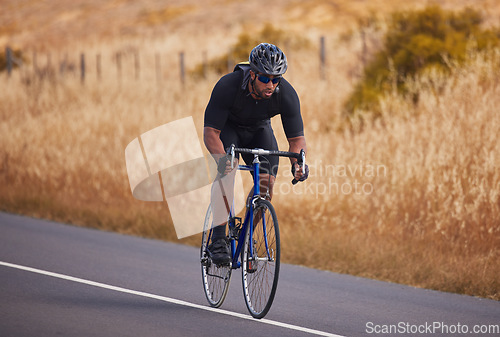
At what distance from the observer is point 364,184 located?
486 inches

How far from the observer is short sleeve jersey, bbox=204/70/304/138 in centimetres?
672

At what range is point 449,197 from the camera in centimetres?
1041

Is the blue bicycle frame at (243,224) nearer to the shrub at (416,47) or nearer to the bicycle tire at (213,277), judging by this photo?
the bicycle tire at (213,277)

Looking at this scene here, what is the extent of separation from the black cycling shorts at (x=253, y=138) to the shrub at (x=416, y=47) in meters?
9.79

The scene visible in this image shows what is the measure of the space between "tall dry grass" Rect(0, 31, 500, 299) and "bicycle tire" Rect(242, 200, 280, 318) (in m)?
2.99

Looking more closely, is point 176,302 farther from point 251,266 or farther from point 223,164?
point 223,164

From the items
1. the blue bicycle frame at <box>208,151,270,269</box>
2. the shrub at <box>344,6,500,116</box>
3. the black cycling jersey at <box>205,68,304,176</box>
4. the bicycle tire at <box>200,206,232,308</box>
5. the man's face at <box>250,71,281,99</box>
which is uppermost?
the shrub at <box>344,6,500,116</box>

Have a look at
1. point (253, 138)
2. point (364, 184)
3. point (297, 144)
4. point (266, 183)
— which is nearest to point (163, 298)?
point (266, 183)

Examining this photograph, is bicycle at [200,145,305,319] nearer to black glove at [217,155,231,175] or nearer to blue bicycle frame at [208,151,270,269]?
blue bicycle frame at [208,151,270,269]

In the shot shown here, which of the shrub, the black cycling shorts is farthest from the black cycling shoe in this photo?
the shrub

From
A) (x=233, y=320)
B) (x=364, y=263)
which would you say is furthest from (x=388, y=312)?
(x=364, y=263)

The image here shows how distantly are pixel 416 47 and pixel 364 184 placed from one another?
6.55m

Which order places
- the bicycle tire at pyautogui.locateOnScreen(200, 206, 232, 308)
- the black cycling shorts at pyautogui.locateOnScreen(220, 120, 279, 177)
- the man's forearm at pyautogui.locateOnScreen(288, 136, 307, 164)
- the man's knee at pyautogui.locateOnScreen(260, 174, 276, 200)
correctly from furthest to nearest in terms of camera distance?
1. the bicycle tire at pyautogui.locateOnScreen(200, 206, 232, 308)
2. the black cycling shorts at pyautogui.locateOnScreen(220, 120, 279, 177)
3. the man's knee at pyautogui.locateOnScreen(260, 174, 276, 200)
4. the man's forearm at pyautogui.locateOnScreen(288, 136, 307, 164)

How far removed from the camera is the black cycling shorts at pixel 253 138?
707cm
